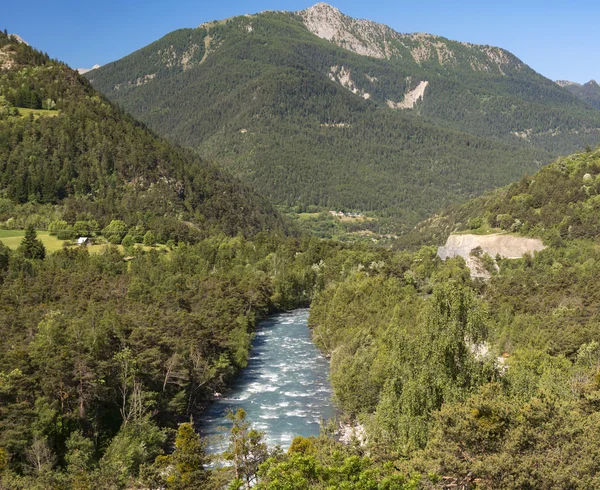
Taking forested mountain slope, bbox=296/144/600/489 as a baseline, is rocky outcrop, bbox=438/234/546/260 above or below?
above

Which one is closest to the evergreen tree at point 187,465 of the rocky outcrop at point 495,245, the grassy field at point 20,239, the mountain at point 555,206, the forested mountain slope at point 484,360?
the forested mountain slope at point 484,360

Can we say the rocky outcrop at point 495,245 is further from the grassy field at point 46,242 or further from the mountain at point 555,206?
the grassy field at point 46,242

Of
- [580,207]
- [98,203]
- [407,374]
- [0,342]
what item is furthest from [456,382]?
[98,203]

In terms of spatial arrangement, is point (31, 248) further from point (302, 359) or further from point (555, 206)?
point (555, 206)

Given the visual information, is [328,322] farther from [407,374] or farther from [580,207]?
[580,207]

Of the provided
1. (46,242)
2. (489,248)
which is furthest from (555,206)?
(46,242)

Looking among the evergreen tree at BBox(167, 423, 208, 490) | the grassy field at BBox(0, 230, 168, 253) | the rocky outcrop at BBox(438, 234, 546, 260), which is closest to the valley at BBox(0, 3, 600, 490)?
the evergreen tree at BBox(167, 423, 208, 490)

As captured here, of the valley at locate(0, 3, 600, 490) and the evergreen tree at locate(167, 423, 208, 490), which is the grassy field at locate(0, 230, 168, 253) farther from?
the evergreen tree at locate(167, 423, 208, 490)

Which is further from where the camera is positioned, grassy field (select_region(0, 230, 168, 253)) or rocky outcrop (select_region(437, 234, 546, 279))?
rocky outcrop (select_region(437, 234, 546, 279))

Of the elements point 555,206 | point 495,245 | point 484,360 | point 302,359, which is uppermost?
point 555,206
